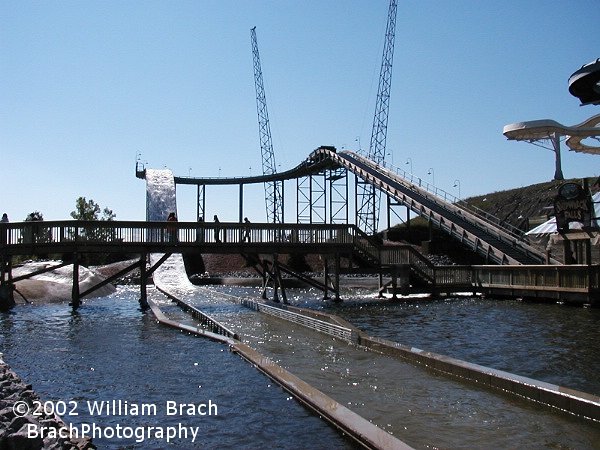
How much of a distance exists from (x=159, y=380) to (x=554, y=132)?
48552 millimetres

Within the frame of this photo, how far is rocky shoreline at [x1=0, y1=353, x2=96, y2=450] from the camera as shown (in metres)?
6.61

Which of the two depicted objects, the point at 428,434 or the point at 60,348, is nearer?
the point at 428,434

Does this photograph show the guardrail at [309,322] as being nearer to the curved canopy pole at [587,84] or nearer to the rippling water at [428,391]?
the rippling water at [428,391]

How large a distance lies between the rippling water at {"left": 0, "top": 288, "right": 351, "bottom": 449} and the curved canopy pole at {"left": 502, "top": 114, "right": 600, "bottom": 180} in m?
40.6

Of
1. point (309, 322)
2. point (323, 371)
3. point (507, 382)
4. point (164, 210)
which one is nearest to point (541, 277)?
point (309, 322)

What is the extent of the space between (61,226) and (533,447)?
84.4ft

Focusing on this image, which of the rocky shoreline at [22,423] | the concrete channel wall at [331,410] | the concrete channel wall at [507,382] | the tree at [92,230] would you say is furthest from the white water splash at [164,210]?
the rocky shoreline at [22,423]

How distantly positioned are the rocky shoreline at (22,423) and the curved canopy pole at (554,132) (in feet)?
164

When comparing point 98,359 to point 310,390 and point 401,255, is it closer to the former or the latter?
point 310,390

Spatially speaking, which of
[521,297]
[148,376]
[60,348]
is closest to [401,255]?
[521,297]

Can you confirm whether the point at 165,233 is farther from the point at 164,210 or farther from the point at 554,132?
the point at 164,210

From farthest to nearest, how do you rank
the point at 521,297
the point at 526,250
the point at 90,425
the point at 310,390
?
1. the point at 526,250
2. the point at 521,297
3. the point at 310,390
4. the point at 90,425

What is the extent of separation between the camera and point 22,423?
694 cm

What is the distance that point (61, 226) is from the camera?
29391 millimetres
